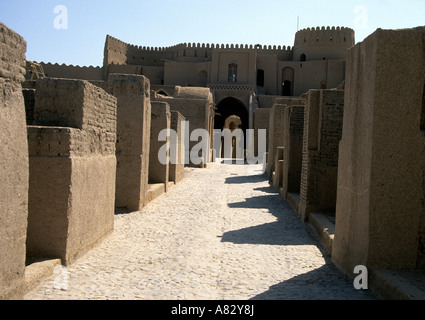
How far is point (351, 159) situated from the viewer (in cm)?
509

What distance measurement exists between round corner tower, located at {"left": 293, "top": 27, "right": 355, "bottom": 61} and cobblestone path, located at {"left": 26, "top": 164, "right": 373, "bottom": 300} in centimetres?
3828

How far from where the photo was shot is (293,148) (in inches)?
432

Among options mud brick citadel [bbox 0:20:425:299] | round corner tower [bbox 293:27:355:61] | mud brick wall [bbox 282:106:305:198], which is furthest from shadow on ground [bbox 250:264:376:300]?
round corner tower [bbox 293:27:355:61]

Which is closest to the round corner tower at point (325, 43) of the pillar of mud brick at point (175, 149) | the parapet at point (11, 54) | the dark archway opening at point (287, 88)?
the dark archway opening at point (287, 88)

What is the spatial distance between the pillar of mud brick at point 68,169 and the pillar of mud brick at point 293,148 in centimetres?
543

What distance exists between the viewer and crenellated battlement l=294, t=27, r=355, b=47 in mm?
44875

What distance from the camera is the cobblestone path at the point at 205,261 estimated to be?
175 inches

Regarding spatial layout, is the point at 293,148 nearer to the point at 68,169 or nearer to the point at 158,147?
the point at 158,147

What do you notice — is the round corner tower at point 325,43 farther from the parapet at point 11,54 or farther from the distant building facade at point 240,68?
the parapet at point 11,54

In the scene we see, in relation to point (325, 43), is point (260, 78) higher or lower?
lower

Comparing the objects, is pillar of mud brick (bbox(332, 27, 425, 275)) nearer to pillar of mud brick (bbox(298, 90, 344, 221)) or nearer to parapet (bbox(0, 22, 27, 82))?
parapet (bbox(0, 22, 27, 82))

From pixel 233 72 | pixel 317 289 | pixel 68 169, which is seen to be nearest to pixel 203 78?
pixel 233 72

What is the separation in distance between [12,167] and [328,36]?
4554 centimetres
